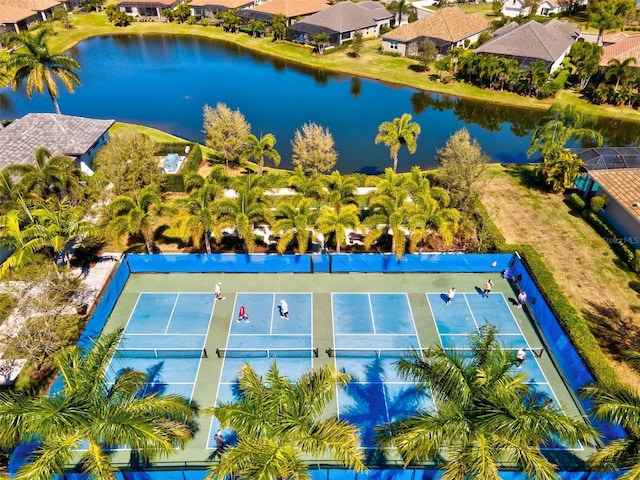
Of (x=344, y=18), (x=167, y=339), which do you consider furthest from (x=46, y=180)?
(x=344, y=18)

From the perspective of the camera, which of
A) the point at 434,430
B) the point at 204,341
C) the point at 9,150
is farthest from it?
the point at 9,150

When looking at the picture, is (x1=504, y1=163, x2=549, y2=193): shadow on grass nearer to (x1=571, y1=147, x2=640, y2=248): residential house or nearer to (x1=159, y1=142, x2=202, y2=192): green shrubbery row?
(x1=571, y1=147, x2=640, y2=248): residential house

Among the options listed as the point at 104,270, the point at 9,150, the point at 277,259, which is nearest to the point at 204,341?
the point at 277,259

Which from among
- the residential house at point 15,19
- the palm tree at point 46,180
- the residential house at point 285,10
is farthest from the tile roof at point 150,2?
the palm tree at point 46,180

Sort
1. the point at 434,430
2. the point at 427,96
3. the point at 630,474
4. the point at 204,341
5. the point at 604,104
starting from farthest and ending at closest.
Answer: the point at 427,96, the point at 604,104, the point at 204,341, the point at 434,430, the point at 630,474

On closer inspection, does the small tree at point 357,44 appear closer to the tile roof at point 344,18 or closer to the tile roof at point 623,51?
the tile roof at point 344,18

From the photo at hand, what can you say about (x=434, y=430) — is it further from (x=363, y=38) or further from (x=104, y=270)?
(x=363, y=38)

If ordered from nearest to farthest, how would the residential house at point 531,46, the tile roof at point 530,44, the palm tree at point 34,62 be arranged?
the palm tree at point 34,62, the residential house at point 531,46, the tile roof at point 530,44
